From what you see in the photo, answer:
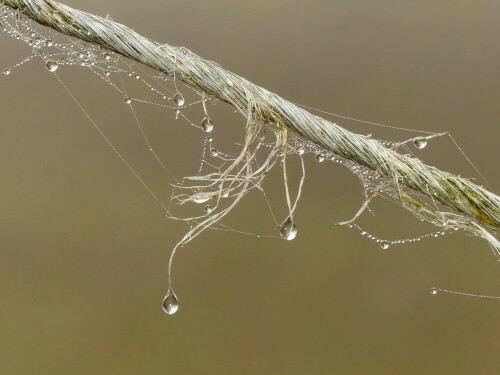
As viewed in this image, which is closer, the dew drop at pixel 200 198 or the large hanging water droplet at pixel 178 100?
the dew drop at pixel 200 198

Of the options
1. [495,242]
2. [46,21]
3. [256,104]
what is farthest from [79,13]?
[495,242]

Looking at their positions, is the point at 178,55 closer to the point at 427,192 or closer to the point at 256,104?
the point at 256,104

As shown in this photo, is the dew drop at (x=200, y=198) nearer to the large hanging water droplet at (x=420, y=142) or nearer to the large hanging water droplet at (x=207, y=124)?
the large hanging water droplet at (x=207, y=124)

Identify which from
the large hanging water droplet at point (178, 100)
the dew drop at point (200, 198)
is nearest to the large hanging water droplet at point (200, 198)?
the dew drop at point (200, 198)

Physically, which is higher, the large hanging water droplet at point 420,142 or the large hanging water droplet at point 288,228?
the large hanging water droplet at point 420,142

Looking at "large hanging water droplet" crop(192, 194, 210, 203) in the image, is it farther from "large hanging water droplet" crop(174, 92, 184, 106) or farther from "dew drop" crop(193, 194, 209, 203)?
"large hanging water droplet" crop(174, 92, 184, 106)

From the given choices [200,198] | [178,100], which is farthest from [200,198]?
[178,100]

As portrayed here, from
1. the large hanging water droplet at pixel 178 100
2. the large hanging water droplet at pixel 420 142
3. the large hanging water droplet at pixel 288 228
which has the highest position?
the large hanging water droplet at pixel 178 100

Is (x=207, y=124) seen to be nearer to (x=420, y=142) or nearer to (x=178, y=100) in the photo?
(x=178, y=100)

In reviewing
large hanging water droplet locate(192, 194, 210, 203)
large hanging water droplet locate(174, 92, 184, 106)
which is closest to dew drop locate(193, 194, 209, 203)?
large hanging water droplet locate(192, 194, 210, 203)

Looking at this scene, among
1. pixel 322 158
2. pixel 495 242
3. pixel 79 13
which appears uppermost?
pixel 79 13

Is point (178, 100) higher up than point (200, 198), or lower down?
higher up
